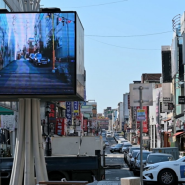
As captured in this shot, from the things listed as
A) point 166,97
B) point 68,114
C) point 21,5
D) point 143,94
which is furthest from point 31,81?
point 68,114

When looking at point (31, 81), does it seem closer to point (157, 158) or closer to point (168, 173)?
point (168, 173)

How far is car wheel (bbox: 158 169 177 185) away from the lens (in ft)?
68.9

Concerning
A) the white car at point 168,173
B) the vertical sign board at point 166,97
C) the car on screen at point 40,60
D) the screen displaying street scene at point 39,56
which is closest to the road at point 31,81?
the screen displaying street scene at point 39,56

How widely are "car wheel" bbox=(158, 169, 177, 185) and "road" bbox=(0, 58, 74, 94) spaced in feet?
23.4

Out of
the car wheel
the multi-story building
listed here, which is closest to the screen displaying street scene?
the multi-story building

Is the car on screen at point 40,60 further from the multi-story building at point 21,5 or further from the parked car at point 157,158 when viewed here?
the parked car at point 157,158

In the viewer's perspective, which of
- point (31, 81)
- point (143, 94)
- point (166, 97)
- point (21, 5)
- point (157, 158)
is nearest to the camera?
point (143, 94)

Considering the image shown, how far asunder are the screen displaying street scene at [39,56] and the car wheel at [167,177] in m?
7.05

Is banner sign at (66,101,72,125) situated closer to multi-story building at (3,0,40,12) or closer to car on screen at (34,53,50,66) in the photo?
multi-story building at (3,0,40,12)

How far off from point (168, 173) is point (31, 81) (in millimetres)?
8047

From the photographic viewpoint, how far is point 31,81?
1645 centimetres

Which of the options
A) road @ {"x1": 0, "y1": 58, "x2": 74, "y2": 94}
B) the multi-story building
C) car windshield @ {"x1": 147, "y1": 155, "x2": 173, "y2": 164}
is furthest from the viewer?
car windshield @ {"x1": 147, "y1": 155, "x2": 173, "y2": 164}

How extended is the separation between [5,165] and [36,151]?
3166mm

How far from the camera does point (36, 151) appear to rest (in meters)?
17.0
